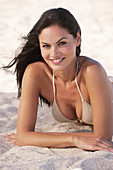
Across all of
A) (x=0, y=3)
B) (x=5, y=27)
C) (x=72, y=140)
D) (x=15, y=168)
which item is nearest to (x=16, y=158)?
(x=15, y=168)

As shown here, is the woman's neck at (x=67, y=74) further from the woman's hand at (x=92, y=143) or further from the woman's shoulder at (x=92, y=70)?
the woman's hand at (x=92, y=143)

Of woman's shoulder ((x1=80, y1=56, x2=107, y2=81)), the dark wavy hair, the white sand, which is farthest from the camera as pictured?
woman's shoulder ((x1=80, y1=56, x2=107, y2=81))

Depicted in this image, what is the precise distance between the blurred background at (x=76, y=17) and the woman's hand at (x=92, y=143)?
2.25 m

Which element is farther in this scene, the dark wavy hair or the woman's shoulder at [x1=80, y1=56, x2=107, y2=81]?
the woman's shoulder at [x1=80, y1=56, x2=107, y2=81]

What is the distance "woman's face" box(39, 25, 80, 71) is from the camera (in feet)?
7.99

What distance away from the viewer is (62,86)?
2811 mm

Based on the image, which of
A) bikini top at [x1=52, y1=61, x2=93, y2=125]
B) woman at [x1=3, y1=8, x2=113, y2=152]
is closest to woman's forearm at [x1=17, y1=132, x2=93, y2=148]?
woman at [x1=3, y1=8, x2=113, y2=152]

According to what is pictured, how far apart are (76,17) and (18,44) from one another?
2.63 meters

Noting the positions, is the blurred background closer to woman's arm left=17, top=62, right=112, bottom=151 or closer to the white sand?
the white sand

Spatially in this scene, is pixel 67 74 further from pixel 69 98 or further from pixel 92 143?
pixel 92 143

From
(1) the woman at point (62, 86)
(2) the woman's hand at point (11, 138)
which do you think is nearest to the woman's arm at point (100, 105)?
(1) the woman at point (62, 86)

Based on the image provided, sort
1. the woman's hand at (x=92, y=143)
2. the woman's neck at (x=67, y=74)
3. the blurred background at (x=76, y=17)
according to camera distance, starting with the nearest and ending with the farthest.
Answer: the woman's hand at (x=92, y=143), the woman's neck at (x=67, y=74), the blurred background at (x=76, y=17)

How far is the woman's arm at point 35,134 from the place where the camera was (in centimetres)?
241

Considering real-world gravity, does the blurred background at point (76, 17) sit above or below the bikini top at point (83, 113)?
above
